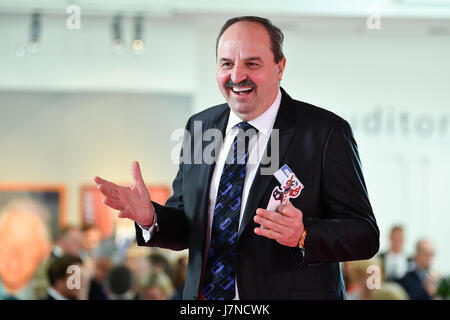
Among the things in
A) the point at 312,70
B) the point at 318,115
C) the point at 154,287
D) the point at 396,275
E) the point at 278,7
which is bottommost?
the point at 396,275

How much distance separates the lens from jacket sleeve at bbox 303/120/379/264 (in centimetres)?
182

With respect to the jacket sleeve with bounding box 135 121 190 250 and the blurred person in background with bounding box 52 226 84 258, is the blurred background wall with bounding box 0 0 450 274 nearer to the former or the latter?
the blurred person in background with bounding box 52 226 84 258

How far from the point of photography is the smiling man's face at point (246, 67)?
1973 millimetres

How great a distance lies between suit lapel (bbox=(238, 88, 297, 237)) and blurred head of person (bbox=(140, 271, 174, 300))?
283 cm

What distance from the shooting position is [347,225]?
1.87m

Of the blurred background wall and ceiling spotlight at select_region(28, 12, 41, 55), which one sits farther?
ceiling spotlight at select_region(28, 12, 41, 55)

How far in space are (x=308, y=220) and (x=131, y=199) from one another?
1.64 feet

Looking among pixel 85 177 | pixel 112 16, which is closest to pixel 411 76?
pixel 112 16

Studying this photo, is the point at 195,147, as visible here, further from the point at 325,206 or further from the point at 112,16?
the point at 112,16

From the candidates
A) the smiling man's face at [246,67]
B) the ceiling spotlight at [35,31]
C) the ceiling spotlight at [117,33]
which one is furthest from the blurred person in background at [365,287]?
the ceiling spotlight at [35,31]

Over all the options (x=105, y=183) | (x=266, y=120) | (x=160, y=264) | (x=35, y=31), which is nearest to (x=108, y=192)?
(x=105, y=183)

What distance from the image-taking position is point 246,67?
1979 millimetres

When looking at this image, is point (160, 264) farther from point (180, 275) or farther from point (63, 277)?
point (63, 277)

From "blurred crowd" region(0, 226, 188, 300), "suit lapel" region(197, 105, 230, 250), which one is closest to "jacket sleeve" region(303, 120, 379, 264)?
"suit lapel" region(197, 105, 230, 250)
